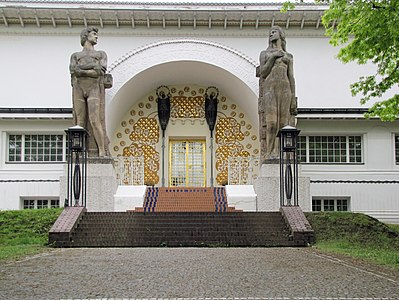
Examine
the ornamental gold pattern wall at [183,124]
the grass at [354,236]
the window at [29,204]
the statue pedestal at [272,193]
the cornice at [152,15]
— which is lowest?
the grass at [354,236]

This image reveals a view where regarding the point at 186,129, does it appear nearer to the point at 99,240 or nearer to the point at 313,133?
the point at 313,133

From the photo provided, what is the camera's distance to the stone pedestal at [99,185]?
711 inches

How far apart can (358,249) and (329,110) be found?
34.9ft

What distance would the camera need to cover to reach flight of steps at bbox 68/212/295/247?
13102mm

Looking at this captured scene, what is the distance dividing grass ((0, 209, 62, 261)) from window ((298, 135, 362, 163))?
10.2 m

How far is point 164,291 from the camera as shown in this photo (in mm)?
7062

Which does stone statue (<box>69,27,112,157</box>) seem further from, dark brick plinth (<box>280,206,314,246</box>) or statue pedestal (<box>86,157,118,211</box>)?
dark brick plinth (<box>280,206,314,246</box>)

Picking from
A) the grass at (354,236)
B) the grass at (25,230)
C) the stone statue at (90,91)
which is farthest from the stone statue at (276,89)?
the grass at (25,230)

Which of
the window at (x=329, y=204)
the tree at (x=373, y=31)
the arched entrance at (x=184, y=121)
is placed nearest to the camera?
the tree at (x=373, y=31)

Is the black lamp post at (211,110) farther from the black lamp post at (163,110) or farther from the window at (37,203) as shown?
the window at (37,203)

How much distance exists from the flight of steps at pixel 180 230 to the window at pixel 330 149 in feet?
27.5

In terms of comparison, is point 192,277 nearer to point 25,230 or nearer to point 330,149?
point 25,230

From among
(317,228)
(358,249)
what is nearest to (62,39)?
(317,228)

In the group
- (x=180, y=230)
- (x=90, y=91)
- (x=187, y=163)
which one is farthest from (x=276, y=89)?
(x=180, y=230)
